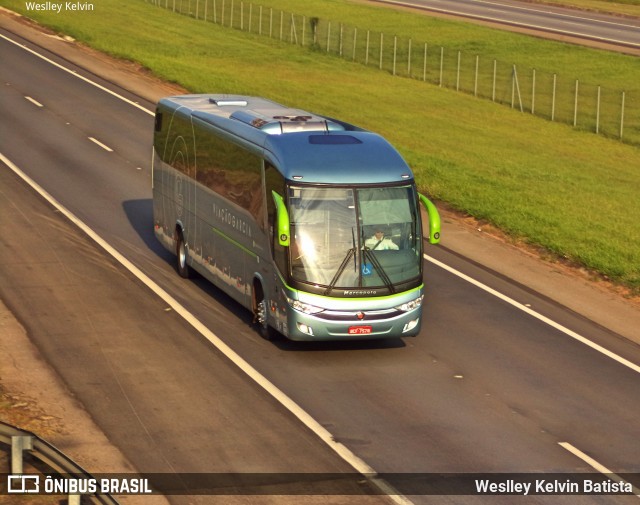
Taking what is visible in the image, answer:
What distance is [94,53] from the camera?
55906 mm

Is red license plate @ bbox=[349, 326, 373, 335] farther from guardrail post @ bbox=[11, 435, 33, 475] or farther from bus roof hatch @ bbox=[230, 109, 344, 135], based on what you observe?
guardrail post @ bbox=[11, 435, 33, 475]

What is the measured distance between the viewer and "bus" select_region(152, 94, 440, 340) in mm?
19891

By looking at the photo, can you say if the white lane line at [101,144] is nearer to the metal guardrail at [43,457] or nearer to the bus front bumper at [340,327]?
A: the bus front bumper at [340,327]

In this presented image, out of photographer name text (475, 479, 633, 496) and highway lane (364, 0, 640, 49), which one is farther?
highway lane (364, 0, 640, 49)

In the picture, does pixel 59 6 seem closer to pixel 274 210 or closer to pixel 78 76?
pixel 78 76

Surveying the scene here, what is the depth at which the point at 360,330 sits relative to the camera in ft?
65.7

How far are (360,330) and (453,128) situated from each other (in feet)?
91.9

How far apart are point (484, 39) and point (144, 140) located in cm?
3725

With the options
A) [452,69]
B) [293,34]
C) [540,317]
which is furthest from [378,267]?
[293,34]

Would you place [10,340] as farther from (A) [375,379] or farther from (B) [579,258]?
(B) [579,258]

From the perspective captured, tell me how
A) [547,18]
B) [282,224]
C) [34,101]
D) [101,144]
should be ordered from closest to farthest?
1. [282,224]
2. [101,144]
3. [34,101]
4. [547,18]

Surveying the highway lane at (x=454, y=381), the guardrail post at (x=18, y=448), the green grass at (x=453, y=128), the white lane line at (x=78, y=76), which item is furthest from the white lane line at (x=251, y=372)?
the white lane line at (x=78, y=76)

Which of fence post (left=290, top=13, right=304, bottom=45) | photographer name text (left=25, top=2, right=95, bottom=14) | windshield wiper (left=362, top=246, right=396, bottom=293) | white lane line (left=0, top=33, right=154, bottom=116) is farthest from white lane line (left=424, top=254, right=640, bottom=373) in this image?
photographer name text (left=25, top=2, right=95, bottom=14)

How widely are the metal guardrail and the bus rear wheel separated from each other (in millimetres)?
11421
